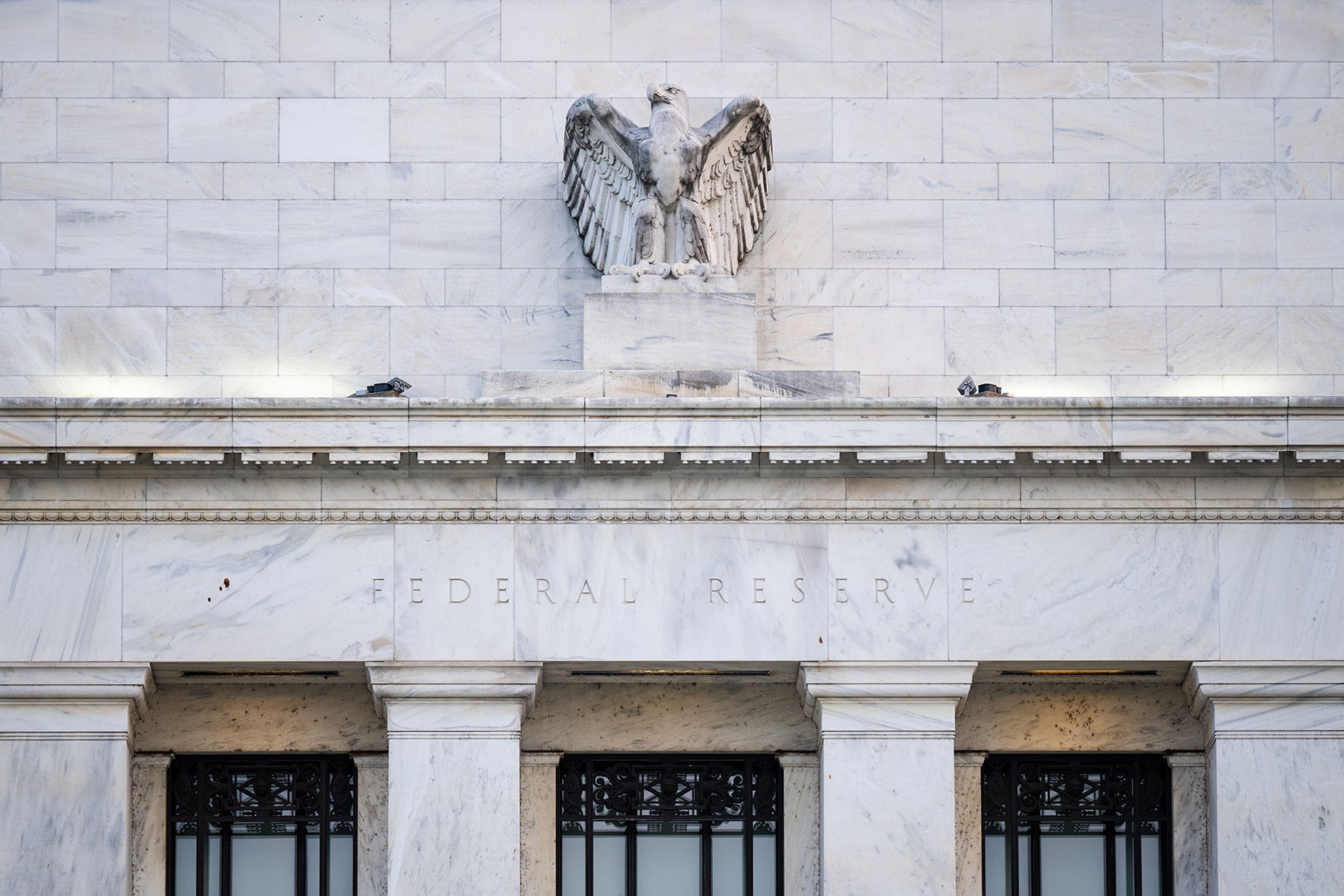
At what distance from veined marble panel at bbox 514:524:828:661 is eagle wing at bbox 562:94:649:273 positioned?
130 inches

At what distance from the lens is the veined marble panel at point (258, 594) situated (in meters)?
20.8

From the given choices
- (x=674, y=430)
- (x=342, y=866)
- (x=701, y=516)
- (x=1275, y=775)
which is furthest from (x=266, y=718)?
(x=1275, y=775)

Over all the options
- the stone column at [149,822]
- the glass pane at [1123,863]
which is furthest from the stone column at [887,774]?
the stone column at [149,822]

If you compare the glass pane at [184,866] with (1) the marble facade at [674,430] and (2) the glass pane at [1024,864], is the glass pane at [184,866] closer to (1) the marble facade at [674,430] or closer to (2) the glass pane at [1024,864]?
(1) the marble facade at [674,430]

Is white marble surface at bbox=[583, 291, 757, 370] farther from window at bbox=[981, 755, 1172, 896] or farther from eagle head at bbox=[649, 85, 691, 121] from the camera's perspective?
window at bbox=[981, 755, 1172, 896]

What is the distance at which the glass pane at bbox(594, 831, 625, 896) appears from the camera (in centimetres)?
2177

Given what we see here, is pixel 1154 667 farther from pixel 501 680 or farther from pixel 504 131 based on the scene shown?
pixel 504 131

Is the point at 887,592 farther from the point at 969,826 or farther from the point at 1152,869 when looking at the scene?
the point at 1152,869

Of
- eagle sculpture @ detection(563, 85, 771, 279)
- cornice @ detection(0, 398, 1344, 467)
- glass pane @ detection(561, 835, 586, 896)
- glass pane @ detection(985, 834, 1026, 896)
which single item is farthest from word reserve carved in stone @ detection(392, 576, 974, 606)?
eagle sculpture @ detection(563, 85, 771, 279)

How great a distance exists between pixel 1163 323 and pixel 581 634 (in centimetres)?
740

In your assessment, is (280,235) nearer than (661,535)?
No

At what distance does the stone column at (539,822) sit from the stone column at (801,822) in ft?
7.83

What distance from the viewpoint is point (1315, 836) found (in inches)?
809

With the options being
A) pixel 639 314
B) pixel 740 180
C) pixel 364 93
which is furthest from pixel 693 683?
pixel 364 93
